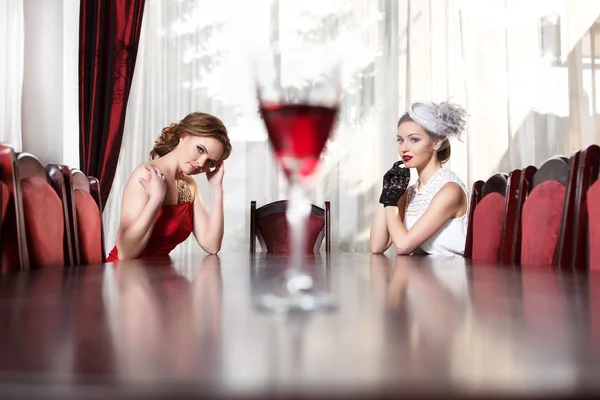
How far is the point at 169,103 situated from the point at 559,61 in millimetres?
2828

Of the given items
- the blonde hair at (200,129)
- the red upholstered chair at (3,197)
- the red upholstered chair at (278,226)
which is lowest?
the red upholstered chair at (278,226)

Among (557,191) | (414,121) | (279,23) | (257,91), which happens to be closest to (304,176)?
(257,91)

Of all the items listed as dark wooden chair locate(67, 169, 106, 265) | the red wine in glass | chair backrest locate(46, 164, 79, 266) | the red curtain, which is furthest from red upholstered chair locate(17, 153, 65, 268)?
the red curtain

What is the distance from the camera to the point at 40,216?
1707mm

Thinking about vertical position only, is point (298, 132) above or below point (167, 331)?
above

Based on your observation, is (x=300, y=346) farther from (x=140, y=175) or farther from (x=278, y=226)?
(x=278, y=226)

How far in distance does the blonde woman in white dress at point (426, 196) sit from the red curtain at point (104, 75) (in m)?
2.14

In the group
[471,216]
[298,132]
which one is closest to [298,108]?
[298,132]

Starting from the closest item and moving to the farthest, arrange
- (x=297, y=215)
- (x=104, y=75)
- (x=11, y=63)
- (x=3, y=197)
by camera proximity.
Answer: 1. (x=297, y=215)
2. (x=3, y=197)
3. (x=11, y=63)
4. (x=104, y=75)

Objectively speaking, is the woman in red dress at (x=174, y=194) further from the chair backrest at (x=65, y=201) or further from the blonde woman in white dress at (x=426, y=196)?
the blonde woman in white dress at (x=426, y=196)

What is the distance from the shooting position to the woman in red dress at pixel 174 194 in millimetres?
2615

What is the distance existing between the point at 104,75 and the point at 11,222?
2911 millimetres

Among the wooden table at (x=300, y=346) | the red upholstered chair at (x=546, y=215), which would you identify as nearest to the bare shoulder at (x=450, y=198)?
the red upholstered chair at (x=546, y=215)

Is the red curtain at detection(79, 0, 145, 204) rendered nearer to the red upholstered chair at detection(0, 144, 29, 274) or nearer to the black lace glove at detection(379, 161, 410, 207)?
the black lace glove at detection(379, 161, 410, 207)
